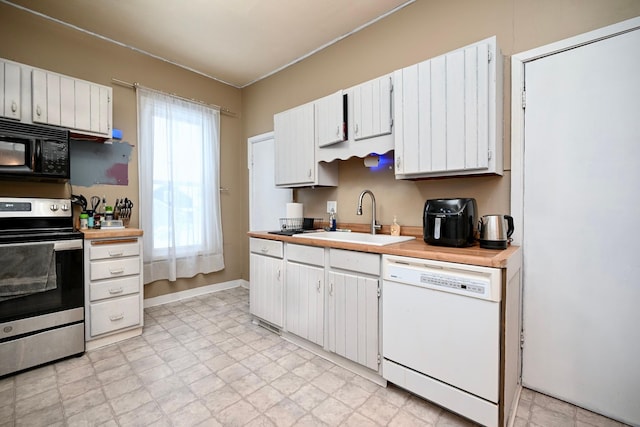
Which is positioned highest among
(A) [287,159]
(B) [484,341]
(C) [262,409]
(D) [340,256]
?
(A) [287,159]

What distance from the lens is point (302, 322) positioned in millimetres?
2277

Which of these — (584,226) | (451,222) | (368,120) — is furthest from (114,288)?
(584,226)

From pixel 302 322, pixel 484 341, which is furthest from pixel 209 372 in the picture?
pixel 484 341

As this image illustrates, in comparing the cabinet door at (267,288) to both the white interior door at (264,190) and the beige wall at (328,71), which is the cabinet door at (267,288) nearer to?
the beige wall at (328,71)

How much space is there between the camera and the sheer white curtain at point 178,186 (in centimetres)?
317

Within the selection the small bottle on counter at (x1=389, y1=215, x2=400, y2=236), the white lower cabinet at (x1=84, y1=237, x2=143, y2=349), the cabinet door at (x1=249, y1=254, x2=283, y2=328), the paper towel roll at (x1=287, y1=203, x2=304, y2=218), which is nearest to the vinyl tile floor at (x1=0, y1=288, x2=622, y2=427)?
the white lower cabinet at (x1=84, y1=237, x2=143, y2=349)

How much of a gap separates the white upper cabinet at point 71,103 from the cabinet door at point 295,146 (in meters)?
1.59

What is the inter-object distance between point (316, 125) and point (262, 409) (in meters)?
2.18

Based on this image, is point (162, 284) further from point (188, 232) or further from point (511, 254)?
point (511, 254)

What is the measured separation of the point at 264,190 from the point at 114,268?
191 cm

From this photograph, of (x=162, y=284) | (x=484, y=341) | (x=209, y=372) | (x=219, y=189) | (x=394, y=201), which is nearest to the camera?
(x=484, y=341)

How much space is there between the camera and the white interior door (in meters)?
3.63

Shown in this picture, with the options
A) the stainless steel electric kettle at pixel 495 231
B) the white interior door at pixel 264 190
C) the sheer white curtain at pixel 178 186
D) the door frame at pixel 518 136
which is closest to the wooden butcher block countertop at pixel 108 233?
the sheer white curtain at pixel 178 186

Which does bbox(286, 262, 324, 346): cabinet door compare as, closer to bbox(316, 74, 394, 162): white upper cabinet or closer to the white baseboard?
bbox(316, 74, 394, 162): white upper cabinet
